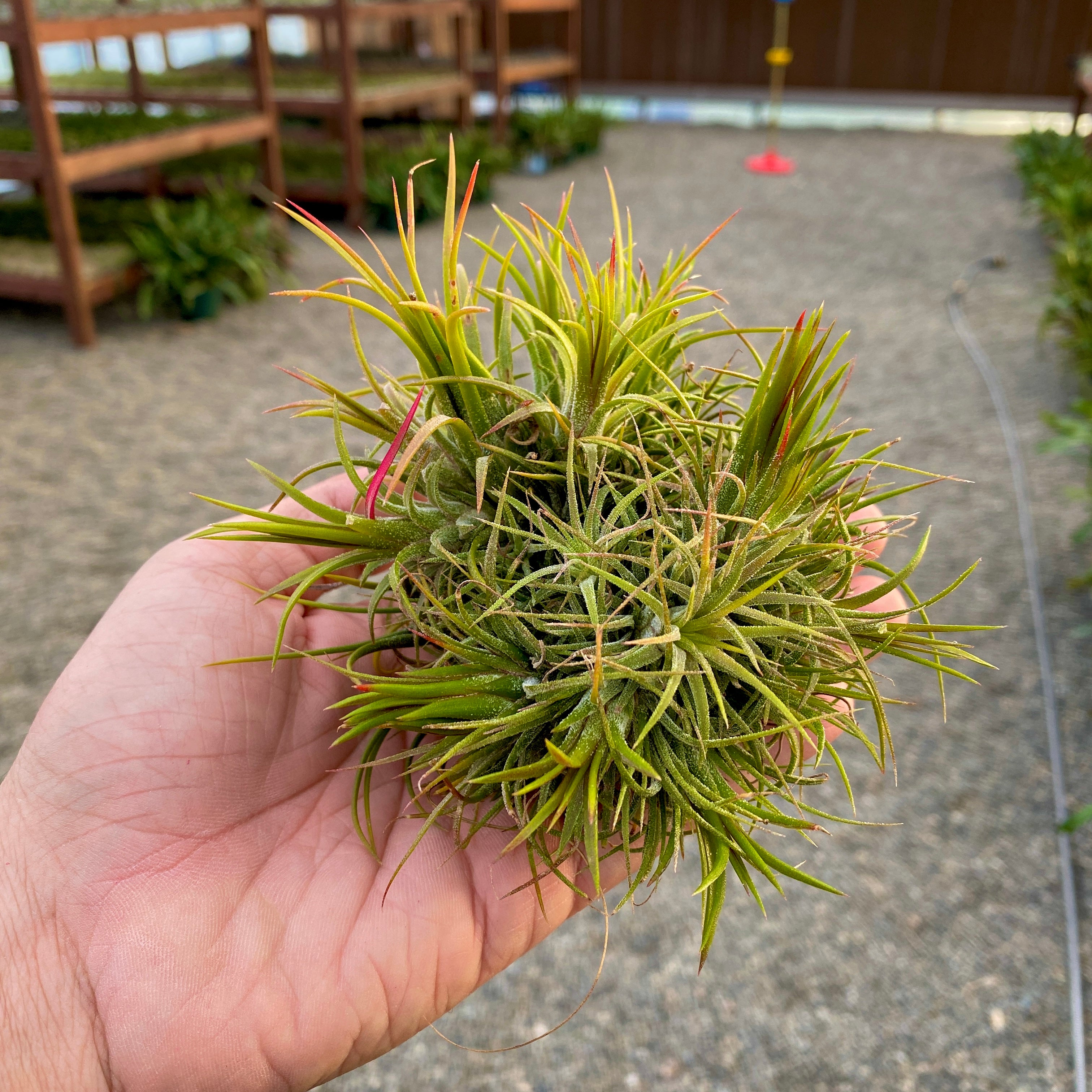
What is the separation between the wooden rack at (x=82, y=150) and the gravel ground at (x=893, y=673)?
0.60ft

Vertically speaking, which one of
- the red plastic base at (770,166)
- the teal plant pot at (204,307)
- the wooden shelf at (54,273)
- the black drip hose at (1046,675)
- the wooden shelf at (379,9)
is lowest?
the black drip hose at (1046,675)

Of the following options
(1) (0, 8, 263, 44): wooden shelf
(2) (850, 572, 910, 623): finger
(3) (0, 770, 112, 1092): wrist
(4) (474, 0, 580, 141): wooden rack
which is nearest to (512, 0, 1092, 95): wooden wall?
(4) (474, 0, 580, 141): wooden rack

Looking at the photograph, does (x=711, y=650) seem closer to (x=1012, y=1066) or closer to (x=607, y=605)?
(x=607, y=605)

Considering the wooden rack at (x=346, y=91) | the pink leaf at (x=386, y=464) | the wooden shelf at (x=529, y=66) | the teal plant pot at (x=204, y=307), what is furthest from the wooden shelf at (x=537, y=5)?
the pink leaf at (x=386, y=464)

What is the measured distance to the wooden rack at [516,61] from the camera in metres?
5.70

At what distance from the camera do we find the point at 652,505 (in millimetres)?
684

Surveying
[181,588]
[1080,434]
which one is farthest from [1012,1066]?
[1080,434]

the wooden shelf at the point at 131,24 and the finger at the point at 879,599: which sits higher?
the wooden shelf at the point at 131,24

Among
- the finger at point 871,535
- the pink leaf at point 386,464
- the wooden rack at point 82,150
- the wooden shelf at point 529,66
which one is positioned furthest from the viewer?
the wooden shelf at point 529,66

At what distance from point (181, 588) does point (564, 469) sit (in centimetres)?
41

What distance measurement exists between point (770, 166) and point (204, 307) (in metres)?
3.66

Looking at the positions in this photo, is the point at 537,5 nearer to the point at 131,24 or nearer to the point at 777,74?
the point at 777,74

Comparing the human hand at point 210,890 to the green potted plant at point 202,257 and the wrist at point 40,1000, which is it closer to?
the wrist at point 40,1000

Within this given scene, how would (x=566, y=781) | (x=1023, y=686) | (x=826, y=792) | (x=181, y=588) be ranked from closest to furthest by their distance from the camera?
(x=566, y=781) → (x=181, y=588) → (x=826, y=792) → (x=1023, y=686)
